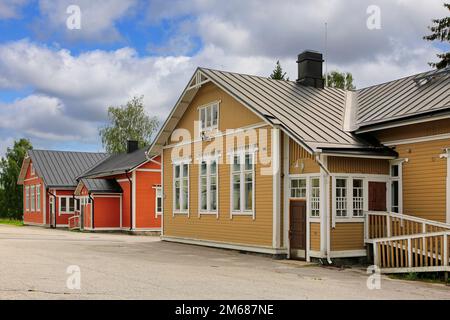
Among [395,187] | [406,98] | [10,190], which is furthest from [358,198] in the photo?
[10,190]

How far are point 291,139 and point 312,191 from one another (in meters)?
1.86

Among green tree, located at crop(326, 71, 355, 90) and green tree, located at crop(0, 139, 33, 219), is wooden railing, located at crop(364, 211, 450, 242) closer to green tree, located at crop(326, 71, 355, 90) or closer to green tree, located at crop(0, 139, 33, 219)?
green tree, located at crop(326, 71, 355, 90)

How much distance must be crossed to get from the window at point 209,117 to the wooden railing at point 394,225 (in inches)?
289

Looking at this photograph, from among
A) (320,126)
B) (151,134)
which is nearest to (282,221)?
(320,126)

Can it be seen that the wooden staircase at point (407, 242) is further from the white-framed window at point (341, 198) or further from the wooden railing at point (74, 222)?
the wooden railing at point (74, 222)

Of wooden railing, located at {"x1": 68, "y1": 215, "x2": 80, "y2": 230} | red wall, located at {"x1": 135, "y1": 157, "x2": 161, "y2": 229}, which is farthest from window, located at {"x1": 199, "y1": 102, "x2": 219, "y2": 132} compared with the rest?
wooden railing, located at {"x1": 68, "y1": 215, "x2": 80, "y2": 230}

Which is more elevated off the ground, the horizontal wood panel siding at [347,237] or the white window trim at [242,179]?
the white window trim at [242,179]

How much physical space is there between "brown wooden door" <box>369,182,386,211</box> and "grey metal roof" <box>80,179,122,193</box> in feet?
68.1

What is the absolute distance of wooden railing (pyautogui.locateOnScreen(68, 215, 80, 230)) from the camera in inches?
1480

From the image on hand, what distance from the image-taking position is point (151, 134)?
198 ft

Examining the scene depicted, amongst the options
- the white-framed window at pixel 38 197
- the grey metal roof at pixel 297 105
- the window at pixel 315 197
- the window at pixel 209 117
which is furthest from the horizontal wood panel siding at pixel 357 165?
the white-framed window at pixel 38 197

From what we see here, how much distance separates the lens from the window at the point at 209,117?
22219 mm

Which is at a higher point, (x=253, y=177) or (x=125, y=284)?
(x=253, y=177)
